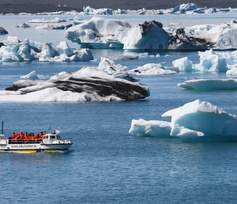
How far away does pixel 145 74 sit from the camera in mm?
82312

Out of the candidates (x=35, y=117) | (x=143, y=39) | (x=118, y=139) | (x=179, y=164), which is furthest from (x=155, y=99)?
(x=143, y=39)

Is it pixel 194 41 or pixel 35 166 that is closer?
pixel 35 166

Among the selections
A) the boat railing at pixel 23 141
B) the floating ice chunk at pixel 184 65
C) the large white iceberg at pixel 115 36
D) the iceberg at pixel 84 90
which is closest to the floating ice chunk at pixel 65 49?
the large white iceberg at pixel 115 36

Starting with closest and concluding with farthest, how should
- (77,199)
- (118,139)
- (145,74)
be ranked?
(77,199)
(118,139)
(145,74)

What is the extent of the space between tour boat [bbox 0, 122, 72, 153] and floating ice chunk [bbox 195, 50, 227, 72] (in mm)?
37477

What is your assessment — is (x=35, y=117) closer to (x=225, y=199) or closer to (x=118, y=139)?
(x=118, y=139)

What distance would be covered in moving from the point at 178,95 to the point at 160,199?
31.2 m

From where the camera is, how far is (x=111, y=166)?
42.4 meters

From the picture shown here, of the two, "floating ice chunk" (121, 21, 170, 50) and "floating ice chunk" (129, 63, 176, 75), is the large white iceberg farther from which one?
"floating ice chunk" (129, 63, 176, 75)

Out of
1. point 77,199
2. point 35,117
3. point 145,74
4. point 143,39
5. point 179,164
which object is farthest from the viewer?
point 143,39

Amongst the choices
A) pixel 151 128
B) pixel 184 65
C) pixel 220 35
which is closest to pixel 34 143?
pixel 151 128

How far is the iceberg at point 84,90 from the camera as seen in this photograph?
2488 inches

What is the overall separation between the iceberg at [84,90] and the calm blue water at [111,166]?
10.3 ft

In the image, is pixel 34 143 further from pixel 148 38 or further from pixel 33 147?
pixel 148 38
